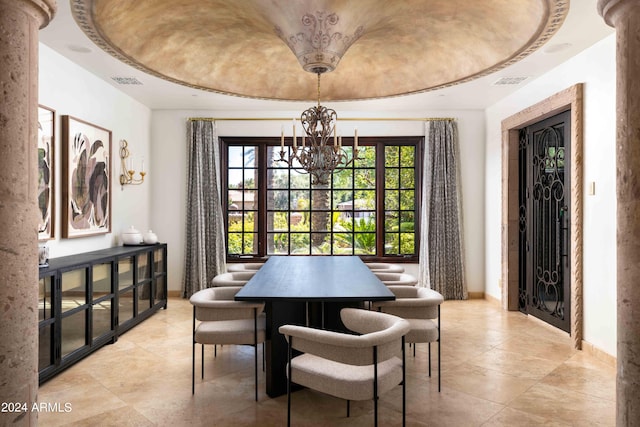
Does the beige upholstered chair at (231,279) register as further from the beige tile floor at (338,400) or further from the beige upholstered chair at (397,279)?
the beige upholstered chair at (397,279)

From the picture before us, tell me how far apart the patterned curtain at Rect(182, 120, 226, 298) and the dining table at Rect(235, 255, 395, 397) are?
9.29 feet

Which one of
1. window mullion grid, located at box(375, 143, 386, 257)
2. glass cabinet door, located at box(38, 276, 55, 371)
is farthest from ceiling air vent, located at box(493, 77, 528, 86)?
glass cabinet door, located at box(38, 276, 55, 371)

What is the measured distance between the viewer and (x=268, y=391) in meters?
3.19

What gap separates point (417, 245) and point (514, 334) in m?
2.33

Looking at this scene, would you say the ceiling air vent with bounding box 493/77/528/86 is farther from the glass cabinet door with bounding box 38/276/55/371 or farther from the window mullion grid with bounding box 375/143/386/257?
the glass cabinet door with bounding box 38/276/55/371

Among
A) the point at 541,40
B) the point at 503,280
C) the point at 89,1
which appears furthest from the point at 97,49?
the point at 503,280

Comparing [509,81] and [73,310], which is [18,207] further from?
[509,81]

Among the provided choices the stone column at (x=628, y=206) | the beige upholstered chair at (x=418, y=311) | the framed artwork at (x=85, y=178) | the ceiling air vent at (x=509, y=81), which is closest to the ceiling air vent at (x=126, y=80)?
the framed artwork at (x=85, y=178)

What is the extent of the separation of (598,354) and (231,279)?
336 cm

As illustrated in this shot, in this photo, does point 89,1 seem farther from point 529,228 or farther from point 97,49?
point 529,228

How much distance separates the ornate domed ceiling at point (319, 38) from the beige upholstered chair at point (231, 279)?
1979 mm

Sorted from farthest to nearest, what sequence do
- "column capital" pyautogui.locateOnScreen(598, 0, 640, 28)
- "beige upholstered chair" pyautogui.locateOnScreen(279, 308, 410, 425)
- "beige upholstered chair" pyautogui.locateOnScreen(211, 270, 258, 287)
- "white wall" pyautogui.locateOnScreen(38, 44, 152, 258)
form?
"white wall" pyautogui.locateOnScreen(38, 44, 152, 258) → "beige upholstered chair" pyautogui.locateOnScreen(211, 270, 258, 287) → "beige upholstered chair" pyautogui.locateOnScreen(279, 308, 410, 425) → "column capital" pyautogui.locateOnScreen(598, 0, 640, 28)

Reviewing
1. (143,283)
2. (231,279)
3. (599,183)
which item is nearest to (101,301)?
(143,283)

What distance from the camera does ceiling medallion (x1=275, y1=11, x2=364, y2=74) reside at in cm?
351
